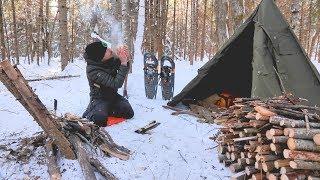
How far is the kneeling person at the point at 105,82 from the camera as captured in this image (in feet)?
20.2

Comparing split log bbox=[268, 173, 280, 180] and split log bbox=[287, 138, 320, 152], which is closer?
split log bbox=[287, 138, 320, 152]

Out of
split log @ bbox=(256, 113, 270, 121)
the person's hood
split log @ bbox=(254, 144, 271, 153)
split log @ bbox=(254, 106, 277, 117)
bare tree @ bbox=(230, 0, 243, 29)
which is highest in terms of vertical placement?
bare tree @ bbox=(230, 0, 243, 29)

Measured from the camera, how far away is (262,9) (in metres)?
6.50

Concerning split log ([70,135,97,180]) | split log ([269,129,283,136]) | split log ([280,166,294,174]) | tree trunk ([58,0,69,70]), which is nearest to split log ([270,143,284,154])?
split log ([269,129,283,136])

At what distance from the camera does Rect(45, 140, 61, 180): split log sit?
13.3ft

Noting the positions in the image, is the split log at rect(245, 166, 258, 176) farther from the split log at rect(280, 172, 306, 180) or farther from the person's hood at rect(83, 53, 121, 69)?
the person's hood at rect(83, 53, 121, 69)

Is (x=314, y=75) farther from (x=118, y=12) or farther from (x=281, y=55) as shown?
(x=118, y=12)

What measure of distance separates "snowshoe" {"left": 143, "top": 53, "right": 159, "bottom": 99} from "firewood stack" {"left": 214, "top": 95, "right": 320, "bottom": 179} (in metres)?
3.29

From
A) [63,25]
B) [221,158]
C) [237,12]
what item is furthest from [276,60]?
[63,25]

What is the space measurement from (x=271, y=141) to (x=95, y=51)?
3.24 meters

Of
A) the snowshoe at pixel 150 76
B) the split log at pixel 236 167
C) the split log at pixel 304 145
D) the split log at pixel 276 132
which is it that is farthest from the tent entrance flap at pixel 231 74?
the split log at pixel 304 145

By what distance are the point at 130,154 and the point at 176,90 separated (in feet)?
18.5

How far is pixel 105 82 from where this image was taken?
6.16 m

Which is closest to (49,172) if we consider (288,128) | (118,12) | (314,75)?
(288,128)
